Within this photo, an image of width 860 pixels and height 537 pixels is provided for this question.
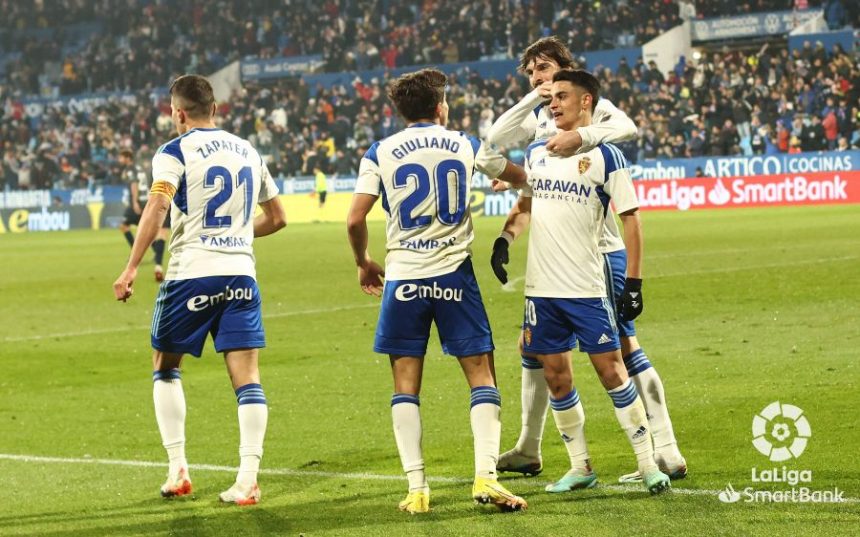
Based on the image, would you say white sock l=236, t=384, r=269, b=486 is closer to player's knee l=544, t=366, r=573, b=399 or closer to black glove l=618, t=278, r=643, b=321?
player's knee l=544, t=366, r=573, b=399

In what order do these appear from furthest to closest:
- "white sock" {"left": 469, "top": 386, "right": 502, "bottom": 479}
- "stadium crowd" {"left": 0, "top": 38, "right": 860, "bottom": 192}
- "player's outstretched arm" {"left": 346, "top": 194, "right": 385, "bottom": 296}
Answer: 1. "stadium crowd" {"left": 0, "top": 38, "right": 860, "bottom": 192}
2. "player's outstretched arm" {"left": 346, "top": 194, "right": 385, "bottom": 296}
3. "white sock" {"left": 469, "top": 386, "right": 502, "bottom": 479}

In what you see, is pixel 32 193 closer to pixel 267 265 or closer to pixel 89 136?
pixel 89 136

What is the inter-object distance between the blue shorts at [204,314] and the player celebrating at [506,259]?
1.26m

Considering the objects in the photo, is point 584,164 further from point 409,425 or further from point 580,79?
point 409,425

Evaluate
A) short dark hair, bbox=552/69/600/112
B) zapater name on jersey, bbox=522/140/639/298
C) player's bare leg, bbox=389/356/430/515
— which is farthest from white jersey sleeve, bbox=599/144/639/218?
player's bare leg, bbox=389/356/430/515

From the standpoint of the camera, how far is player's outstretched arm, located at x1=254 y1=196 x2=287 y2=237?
7.24 meters

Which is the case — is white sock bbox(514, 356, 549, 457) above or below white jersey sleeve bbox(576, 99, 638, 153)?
below

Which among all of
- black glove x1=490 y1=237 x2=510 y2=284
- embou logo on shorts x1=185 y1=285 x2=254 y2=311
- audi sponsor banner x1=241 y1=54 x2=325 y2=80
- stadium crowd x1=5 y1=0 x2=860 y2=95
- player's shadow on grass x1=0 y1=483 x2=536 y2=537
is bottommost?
player's shadow on grass x1=0 y1=483 x2=536 y2=537

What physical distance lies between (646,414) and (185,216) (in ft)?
8.17

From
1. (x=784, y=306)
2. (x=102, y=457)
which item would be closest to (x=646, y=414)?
(x=102, y=457)

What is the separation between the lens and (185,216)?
22.0 feet

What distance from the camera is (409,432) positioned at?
6.25 m

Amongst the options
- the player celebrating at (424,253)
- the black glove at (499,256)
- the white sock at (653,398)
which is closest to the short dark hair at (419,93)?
the player celebrating at (424,253)

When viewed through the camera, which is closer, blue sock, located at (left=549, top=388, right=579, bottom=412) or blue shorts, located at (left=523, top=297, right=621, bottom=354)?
blue shorts, located at (left=523, top=297, right=621, bottom=354)
